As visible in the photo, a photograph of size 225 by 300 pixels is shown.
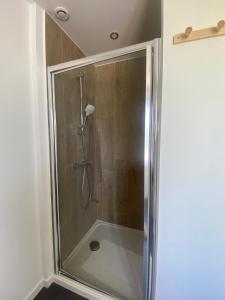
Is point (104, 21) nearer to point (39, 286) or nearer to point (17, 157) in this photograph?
Answer: point (17, 157)

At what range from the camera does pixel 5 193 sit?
4.22 ft

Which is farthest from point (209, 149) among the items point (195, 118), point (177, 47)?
point (177, 47)

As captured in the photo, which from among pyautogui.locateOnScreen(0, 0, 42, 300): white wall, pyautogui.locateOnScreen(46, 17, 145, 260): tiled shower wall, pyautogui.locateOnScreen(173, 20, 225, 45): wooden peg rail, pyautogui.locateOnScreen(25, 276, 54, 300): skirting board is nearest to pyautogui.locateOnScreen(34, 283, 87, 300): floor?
pyautogui.locateOnScreen(25, 276, 54, 300): skirting board

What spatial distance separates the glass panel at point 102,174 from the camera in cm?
179

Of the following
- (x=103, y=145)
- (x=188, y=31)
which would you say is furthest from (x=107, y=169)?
(x=188, y=31)

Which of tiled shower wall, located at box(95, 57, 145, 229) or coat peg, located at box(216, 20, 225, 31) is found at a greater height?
coat peg, located at box(216, 20, 225, 31)

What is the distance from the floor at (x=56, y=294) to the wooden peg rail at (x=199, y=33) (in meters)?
2.05

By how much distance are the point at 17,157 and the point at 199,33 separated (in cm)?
139

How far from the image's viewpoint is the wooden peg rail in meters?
0.92

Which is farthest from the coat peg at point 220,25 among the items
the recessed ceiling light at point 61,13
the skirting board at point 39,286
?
the skirting board at point 39,286

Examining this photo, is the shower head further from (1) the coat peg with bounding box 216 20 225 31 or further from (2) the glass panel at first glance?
(1) the coat peg with bounding box 216 20 225 31

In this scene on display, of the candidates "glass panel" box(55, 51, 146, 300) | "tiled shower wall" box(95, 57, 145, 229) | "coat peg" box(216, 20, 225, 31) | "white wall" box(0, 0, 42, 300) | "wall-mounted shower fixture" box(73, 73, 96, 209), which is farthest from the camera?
"tiled shower wall" box(95, 57, 145, 229)

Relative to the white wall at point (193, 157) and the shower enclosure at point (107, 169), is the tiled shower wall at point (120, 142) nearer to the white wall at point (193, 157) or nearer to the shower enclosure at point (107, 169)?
the shower enclosure at point (107, 169)

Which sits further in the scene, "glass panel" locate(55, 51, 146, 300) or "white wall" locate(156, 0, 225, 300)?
"glass panel" locate(55, 51, 146, 300)
